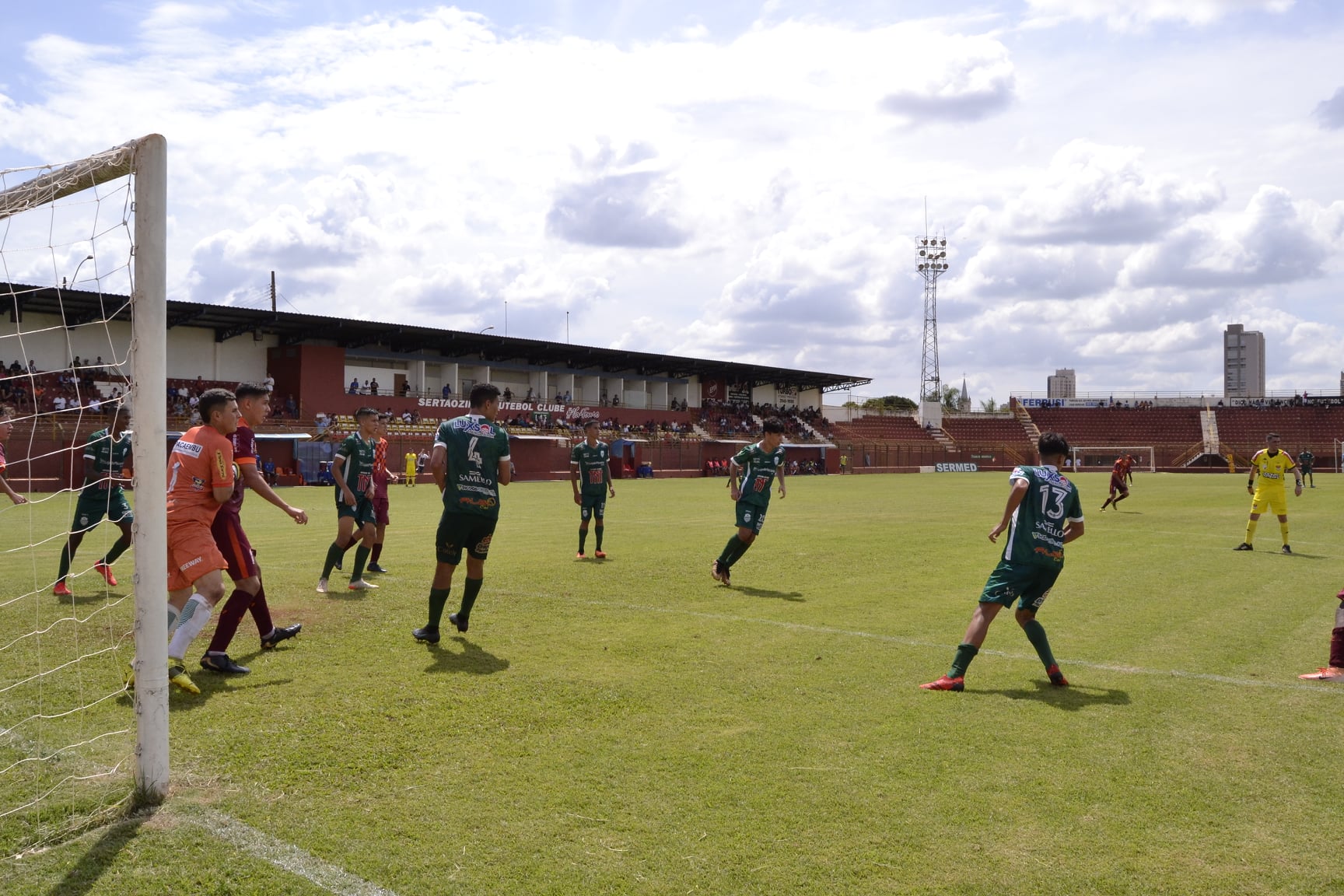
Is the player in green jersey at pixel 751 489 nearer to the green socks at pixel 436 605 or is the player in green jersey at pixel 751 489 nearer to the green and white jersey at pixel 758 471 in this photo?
the green and white jersey at pixel 758 471

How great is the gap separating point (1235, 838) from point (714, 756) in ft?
7.95

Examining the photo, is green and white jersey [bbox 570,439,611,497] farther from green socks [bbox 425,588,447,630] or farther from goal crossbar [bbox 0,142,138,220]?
goal crossbar [bbox 0,142,138,220]

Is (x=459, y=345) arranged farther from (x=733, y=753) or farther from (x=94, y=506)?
(x=733, y=753)

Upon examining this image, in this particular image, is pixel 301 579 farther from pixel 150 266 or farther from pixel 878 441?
pixel 878 441

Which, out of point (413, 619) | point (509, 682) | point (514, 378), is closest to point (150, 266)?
point (509, 682)

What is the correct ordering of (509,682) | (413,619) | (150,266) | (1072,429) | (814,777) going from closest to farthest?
(150,266)
(814,777)
(509,682)
(413,619)
(1072,429)

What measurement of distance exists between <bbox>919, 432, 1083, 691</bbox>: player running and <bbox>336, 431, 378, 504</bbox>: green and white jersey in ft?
22.7

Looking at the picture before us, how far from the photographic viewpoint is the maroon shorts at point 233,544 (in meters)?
6.83

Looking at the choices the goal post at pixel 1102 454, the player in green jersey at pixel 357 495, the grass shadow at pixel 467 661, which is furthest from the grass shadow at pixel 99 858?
the goal post at pixel 1102 454

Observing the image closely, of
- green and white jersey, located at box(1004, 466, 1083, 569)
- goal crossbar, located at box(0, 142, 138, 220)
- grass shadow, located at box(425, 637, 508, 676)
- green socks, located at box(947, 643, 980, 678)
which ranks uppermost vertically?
goal crossbar, located at box(0, 142, 138, 220)

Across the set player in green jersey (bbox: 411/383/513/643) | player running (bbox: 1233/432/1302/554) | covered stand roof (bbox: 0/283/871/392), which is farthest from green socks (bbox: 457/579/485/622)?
covered stand roof (bbox: 0/283/871/392)

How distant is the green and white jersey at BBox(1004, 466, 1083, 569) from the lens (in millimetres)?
6621

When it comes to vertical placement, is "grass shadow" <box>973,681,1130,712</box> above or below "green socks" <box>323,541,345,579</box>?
below

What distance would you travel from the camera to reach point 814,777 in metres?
4.66
